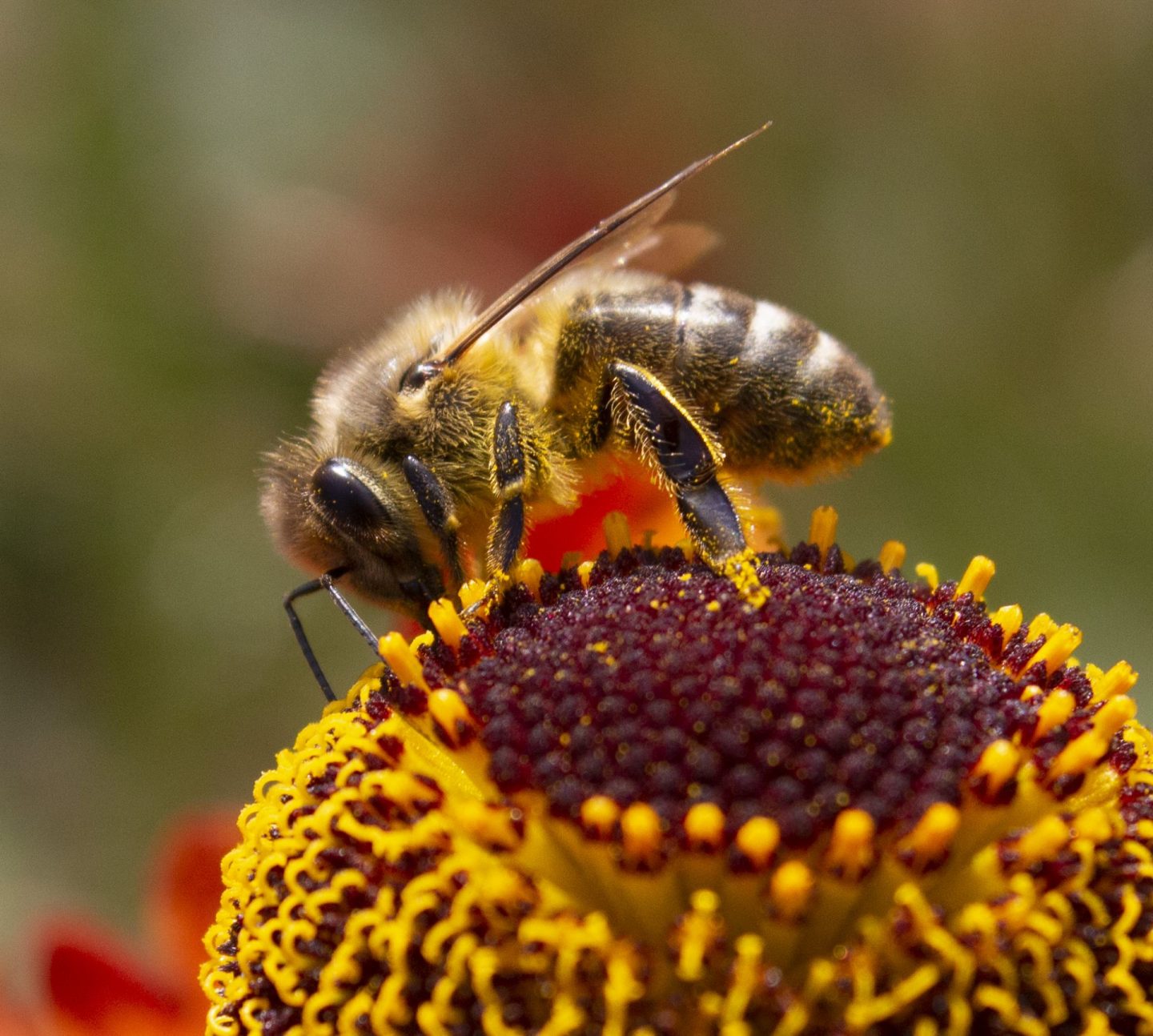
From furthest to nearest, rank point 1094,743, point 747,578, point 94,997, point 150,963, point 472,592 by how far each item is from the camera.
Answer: point 150,963
point 94,997
point 472,592
point 747,578
point 1094,743

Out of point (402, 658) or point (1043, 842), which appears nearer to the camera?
point (1043, 842)

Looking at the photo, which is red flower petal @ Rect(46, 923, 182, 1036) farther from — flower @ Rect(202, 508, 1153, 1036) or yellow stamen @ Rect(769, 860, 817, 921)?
yellow stamen @ Rect(769, 860, 817, 921)

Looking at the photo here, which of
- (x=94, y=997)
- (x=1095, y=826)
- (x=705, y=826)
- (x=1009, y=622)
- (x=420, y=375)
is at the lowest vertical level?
(x=1095, y=826)

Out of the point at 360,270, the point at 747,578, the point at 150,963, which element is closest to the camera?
the point at 747,578

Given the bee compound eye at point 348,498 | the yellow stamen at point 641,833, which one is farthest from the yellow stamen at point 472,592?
the yellow stamen at point 641,833

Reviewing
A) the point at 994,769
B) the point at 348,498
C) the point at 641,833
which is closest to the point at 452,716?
the point at 641,833

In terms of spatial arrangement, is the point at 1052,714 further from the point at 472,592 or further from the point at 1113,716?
the point at 472,592

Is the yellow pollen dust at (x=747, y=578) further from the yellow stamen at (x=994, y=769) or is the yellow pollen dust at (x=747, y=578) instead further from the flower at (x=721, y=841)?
the yellow stamen at (x=994, y=769)
